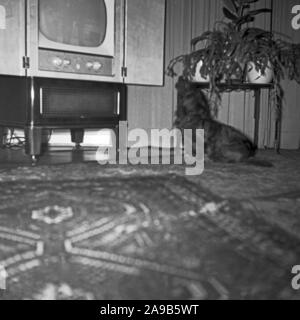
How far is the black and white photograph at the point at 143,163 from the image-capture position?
2.58 feet

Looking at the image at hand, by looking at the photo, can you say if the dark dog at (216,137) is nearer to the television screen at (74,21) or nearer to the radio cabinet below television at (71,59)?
the radio cabinet below television at (71,59)

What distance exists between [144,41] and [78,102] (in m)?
0.49

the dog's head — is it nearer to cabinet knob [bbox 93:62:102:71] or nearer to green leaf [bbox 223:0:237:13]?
cabinet knob [bbox 93:62:102:71]

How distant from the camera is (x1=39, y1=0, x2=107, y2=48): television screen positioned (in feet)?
5.07

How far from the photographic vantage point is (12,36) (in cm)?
147

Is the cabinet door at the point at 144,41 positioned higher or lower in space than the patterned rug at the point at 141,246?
higher

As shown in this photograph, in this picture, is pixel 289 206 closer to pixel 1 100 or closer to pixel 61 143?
pixel 1 100

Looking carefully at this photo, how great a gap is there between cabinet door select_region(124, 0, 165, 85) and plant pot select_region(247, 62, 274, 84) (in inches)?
20.2

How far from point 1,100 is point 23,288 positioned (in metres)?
1.10

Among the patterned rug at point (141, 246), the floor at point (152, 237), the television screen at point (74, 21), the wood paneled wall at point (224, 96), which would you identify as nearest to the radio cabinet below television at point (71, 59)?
the television screen at point (74, 21)

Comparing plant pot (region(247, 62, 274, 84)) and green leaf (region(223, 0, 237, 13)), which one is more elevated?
green leaf (region(223, 0, 237, 13))

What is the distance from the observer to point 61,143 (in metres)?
2.56

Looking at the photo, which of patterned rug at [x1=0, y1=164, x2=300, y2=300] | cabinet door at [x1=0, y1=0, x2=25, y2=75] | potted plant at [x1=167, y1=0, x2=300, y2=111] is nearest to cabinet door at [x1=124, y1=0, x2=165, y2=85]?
potted plant at [x1=167, y1=0, x2=300, y2=111]
